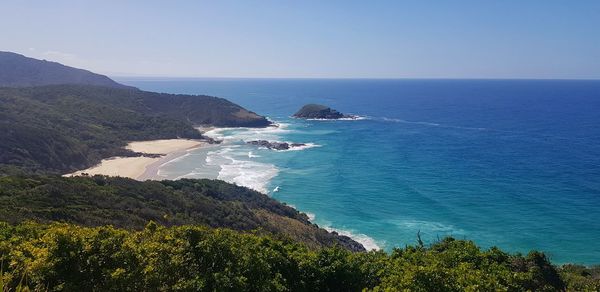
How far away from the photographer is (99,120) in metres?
118

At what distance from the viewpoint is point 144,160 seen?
9062 centimetres

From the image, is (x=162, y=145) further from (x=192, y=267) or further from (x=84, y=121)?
(x=192, y=267)

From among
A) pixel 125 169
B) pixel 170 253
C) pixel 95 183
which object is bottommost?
pixel 125 169

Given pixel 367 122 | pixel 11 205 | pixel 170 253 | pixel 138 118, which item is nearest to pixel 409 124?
pixel 367 122

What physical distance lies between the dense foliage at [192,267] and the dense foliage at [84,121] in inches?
2168

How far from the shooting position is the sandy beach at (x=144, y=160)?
259 ft

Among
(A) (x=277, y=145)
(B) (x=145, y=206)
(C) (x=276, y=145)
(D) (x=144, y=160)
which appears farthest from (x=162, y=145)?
(B) (x=145, y=206)

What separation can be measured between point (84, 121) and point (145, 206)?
79403 mm

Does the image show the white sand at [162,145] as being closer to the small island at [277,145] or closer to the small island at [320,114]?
the small island at [277,145]

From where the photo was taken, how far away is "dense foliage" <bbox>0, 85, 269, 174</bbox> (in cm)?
7888

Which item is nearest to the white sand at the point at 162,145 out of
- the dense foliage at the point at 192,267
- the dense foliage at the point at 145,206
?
the dense foliage at the point at 145,206

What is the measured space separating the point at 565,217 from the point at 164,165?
6648cm

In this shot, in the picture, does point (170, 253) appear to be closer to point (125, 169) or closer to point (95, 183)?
point (95, 183)

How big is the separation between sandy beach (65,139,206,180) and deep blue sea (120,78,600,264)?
391cm
